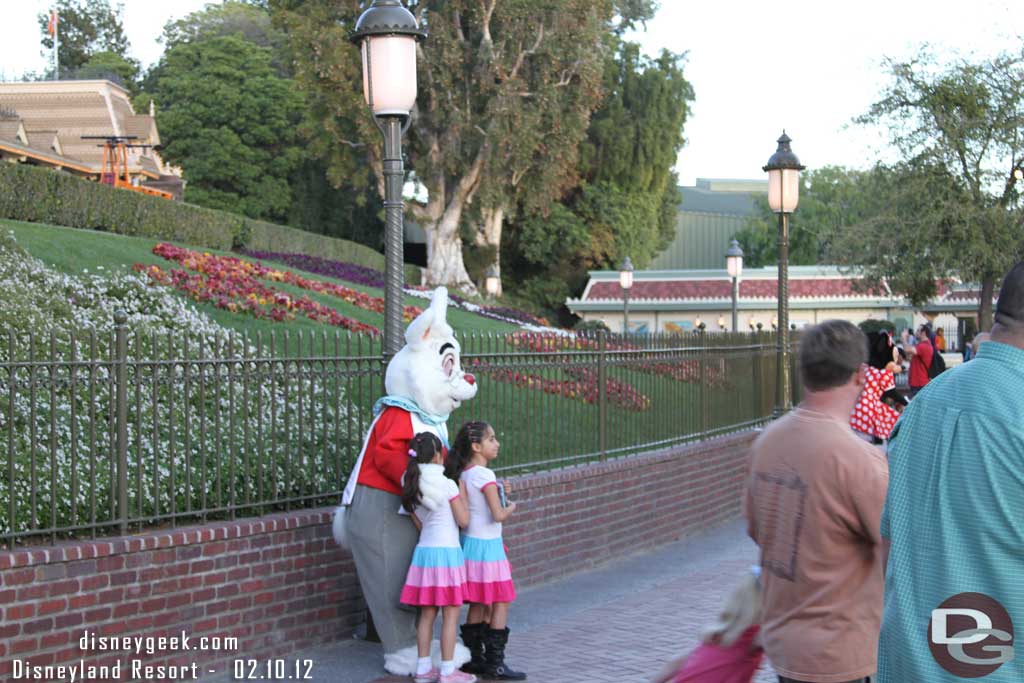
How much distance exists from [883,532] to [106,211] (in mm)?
19564

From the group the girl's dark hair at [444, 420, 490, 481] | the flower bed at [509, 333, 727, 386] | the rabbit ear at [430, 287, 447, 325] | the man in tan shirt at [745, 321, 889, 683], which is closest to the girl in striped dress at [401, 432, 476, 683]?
the girl's dark hair at [444, 420, 490, 481]

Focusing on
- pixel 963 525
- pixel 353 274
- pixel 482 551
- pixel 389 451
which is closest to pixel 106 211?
pixel 353 274

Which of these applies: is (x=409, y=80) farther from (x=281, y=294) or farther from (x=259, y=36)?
(x=259, y=36)

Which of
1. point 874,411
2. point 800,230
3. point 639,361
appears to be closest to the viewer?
point 639,361

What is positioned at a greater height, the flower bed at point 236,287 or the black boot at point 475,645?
the flower bed at point 236,287

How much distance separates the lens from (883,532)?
3.34 metres

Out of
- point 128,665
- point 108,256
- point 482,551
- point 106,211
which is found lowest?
point 128,665

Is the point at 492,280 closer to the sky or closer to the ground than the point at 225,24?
closer to the ground

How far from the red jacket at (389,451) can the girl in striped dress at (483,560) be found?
315 mm

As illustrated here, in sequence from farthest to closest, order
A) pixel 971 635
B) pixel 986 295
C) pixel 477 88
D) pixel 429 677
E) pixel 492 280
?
pixel 492 280, pixel 477 88, pixel 986 295, pixel 429 677, pixel 971 635

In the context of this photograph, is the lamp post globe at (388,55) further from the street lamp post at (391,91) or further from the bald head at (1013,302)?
the bald head at (1013,302)

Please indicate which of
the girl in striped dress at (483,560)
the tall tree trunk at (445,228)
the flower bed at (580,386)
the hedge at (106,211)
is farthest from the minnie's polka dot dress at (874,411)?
the tall tree trunk at (445,228)

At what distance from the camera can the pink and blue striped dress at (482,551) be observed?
756 centimetres

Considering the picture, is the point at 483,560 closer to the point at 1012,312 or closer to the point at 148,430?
the point at 148,430
